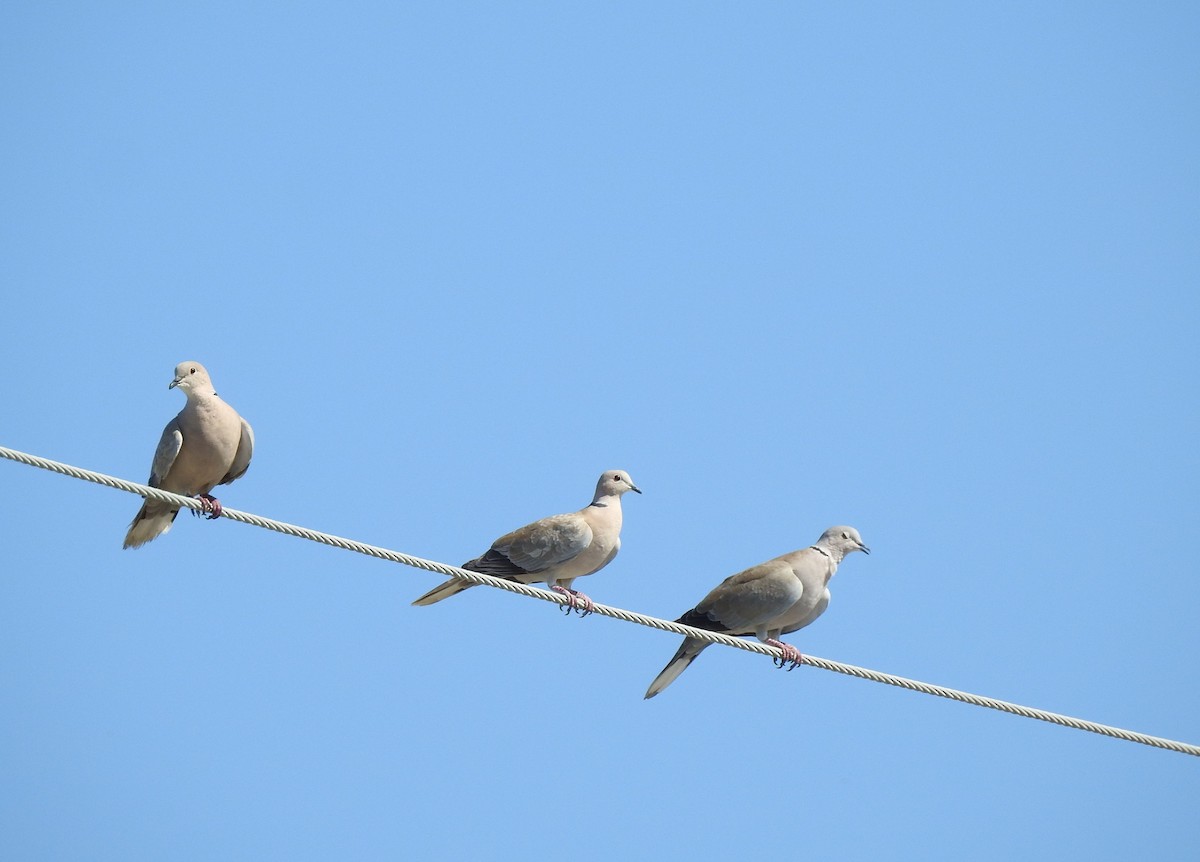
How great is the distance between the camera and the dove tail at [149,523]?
9.46 meters

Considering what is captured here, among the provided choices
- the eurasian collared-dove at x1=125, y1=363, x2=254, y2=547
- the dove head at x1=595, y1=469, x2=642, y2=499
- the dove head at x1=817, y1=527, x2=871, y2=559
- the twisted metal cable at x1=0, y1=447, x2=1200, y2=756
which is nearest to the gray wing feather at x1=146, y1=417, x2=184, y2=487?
the eurasian collared-dove at x1=125, y1=363, x2=254, y2=547

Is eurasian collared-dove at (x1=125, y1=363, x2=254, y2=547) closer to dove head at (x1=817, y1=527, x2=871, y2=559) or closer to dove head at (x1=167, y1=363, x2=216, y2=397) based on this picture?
dove head at (x1=167, y1=363, x2=216, y2=397)

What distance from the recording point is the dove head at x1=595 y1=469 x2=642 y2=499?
33.4 ft

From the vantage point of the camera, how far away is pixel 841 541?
1019 centimetres

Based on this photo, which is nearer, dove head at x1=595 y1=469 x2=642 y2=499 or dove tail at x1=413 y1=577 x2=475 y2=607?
dove tail at x1=413 y1=577 x2=475 y2=607

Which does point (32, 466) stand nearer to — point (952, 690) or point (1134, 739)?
point (952, 690)

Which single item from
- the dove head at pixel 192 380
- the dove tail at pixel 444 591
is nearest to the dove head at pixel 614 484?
the dove tail at pixel 444 591

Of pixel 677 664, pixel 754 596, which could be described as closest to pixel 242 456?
pixel 677 664

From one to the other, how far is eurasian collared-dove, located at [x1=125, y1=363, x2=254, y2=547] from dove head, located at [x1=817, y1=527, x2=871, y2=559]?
3758 millimetres

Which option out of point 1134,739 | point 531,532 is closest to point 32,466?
point 531,532

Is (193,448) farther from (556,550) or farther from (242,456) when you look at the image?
(556,550)

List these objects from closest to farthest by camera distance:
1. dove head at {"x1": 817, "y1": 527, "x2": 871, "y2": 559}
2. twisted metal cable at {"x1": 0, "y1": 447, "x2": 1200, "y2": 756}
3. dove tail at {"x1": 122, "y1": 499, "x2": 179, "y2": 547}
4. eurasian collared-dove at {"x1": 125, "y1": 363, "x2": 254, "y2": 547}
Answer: twisted metal cable at {"x1": 0, "y1": 447, "x2": 1200, "y2": 756} < eurasian collared-dove at {"x1": 125, "y1": 363, "x2": 254, "y2": 547} < dove tail at {"x1": 122, "y1": 499, "x2": 179, "y2": 547} < dove head at {"x1": 817, "y1": 527, "x2": 871, "y2": 559}

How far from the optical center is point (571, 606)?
9047 mm

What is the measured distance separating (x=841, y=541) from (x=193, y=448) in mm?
4182
